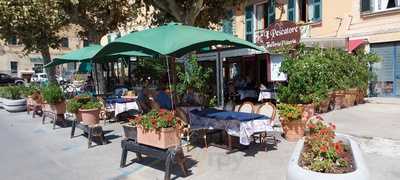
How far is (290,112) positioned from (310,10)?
12239 millimetres

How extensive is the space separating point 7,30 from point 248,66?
11.7m

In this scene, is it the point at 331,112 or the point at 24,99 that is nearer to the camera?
the point at 331,112

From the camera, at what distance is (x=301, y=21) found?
1981 cm

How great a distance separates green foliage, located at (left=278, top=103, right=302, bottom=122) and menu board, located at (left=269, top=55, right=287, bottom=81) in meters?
4.13

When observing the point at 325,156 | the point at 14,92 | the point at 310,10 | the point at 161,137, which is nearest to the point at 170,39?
the point at 161,137

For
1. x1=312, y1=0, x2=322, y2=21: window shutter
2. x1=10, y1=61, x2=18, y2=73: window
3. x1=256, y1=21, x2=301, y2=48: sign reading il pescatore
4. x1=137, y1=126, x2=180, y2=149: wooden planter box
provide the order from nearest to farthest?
x1=137, y1=126, x2=180, y2=149: wooden planter box
x1=256, y1=21, x2=301, y2=48: sign reading il pescatore
x1=312, y1=0, x2=322, y2=21: window shutter
x1=10, y1=61, x2=18, y2=73: window

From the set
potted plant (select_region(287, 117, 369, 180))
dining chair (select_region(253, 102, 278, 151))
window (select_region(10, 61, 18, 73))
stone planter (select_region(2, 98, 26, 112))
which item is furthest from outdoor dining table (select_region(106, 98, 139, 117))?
window (select_region(10, 61, 18, 73))

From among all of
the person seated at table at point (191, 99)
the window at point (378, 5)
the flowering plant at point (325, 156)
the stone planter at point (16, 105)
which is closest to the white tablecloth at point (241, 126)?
the person seated at table at point (191, 99)

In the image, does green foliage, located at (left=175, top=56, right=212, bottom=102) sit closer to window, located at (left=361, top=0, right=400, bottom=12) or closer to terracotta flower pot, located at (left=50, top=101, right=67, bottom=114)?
terracotta flower pot, located at (left=50, top=101, right=67, bottom=114)

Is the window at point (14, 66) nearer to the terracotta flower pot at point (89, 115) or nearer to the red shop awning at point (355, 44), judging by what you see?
the red shop awning at point (355, 44)

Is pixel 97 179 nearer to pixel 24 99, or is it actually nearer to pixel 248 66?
pixel 24 99

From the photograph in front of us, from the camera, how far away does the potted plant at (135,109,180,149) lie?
6.20 metres

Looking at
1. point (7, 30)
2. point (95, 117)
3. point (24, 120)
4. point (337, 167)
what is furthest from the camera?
point (7, 30)

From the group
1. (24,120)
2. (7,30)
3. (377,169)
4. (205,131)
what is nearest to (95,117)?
(205,131)
